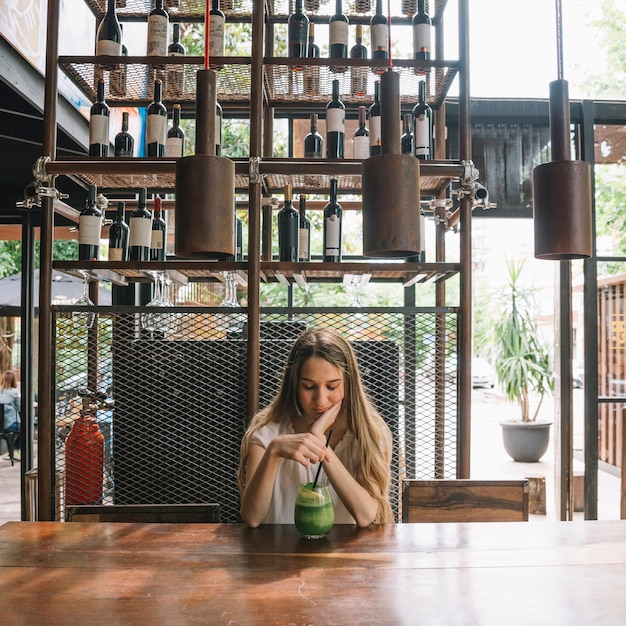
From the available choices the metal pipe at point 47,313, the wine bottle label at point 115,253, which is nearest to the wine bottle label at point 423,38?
the metal pipe at point 47,313

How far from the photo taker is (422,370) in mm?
2398

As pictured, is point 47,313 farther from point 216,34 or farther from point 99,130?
point 216,34

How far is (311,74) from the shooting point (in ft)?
8.36

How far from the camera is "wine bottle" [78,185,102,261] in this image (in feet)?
7.82

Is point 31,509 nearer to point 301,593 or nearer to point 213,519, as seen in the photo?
point 213,519

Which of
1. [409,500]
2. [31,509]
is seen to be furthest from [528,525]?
[31,509]

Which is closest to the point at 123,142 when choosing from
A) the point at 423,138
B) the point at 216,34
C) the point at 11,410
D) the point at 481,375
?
the point at 216,34

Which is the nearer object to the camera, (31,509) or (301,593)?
(301,593)

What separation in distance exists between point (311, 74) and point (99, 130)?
862 millimetres

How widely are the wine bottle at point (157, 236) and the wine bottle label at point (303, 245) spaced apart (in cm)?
59

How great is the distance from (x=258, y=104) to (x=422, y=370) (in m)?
1.14

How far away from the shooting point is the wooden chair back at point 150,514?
170cm

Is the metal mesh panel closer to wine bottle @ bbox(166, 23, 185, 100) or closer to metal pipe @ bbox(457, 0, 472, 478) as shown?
metal pipe @ bbox(457, 0, 472, 478)

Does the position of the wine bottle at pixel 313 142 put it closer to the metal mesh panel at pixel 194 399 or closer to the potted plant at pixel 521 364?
the metal mesh panel at pixel 194 399
